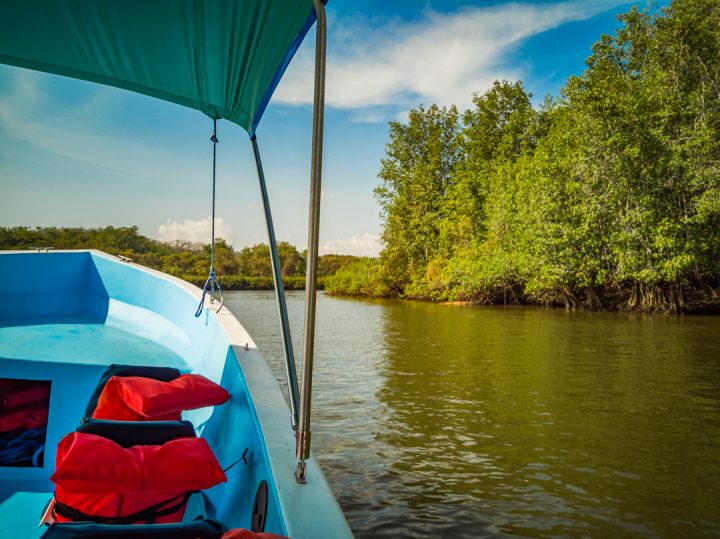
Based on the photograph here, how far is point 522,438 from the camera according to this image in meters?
4.75

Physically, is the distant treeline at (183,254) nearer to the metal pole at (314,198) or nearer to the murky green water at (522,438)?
the metal pole at (314,198)

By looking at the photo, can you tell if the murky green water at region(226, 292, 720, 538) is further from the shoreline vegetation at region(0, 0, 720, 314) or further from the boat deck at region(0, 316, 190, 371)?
the shoreline vegetation at region(0, 0, 720, 314)

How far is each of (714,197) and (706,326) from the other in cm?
449

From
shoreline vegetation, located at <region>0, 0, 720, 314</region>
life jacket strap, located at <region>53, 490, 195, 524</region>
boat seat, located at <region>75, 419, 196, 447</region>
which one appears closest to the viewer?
life jacket strap, located at <region>53, 490, 195, 524</region>

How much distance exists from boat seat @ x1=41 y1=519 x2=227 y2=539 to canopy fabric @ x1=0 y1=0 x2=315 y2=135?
49.9 inches

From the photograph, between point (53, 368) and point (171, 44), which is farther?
point (53, 368)

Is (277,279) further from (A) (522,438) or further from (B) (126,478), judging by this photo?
(A) (522,438)

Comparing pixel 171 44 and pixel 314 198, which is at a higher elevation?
pixel 171 44

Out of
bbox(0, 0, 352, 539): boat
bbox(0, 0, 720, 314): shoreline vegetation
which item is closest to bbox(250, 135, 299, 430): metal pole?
bbox(0, 0, 352, 539): boat

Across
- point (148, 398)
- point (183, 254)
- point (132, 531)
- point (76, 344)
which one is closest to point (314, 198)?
point (132, 531)

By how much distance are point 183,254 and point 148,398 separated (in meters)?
28.0

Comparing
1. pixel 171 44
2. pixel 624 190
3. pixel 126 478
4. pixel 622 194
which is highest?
pixel 624 190

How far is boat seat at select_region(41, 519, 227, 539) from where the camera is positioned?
954mm

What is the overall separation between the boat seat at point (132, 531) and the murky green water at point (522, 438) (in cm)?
236
